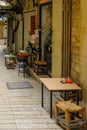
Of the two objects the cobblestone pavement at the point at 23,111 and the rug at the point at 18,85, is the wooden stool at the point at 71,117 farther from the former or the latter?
the rug at the point at 18,85

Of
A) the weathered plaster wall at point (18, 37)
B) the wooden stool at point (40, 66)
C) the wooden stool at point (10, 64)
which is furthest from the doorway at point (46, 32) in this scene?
the weathered plaster wall at point (18, 37)

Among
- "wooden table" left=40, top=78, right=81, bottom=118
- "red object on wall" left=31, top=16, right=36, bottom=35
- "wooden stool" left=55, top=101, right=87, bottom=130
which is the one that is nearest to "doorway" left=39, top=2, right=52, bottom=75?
"red object on wall" left=31, top=16, right=36, bottom=35

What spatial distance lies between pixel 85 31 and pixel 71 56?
150 centimetres

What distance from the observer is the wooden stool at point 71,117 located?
6629 mm

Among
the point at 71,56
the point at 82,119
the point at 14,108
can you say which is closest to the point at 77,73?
the point at 71,56

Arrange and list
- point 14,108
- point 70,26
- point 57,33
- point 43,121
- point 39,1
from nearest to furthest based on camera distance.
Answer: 1. point 43,121
2. point 14,108
3. point 70,26
4. point 57,33
5. point 39,1

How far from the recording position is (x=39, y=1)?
14430 mm

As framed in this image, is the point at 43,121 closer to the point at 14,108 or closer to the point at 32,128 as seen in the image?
the point at 32,128

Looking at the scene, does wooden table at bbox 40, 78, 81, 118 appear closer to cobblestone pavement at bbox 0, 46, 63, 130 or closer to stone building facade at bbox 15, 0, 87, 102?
cobblestone pavement at bbox 0, 46, 63, 130

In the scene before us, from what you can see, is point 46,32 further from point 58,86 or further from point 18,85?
point 58,86

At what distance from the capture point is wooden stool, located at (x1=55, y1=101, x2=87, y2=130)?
663 cm

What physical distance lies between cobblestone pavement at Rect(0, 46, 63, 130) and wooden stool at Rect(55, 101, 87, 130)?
18 cm

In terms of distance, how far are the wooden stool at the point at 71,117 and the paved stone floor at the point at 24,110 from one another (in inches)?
7.1

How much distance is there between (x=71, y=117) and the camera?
23.1ft
